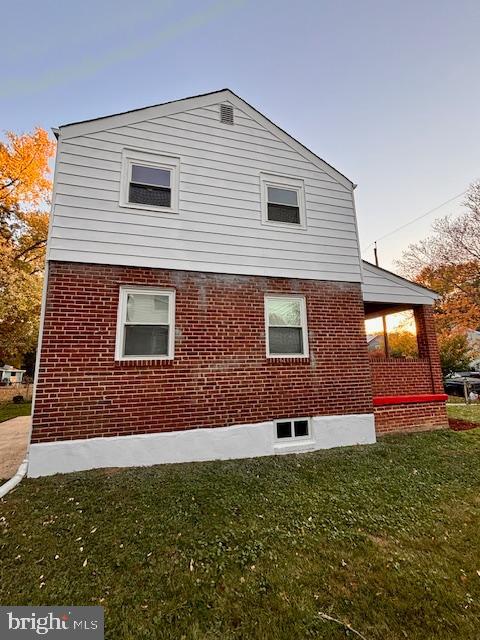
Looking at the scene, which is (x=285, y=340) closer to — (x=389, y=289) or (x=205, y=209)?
(x=205, y=209)

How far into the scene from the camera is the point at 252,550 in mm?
2969

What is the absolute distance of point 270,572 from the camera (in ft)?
8.77

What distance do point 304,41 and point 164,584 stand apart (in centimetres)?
1144

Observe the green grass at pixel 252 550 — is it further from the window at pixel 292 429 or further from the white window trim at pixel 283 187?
the white window trim at pixel 283 187

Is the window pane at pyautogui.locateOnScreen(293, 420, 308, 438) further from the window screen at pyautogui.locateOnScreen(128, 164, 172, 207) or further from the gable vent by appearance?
the gable vent

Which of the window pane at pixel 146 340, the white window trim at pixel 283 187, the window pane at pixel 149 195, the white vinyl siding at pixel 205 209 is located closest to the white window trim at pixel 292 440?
the window pane at pixel 146 340

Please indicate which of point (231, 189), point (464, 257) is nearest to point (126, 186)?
point (231, 189)

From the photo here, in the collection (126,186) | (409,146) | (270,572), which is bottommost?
(270,572)

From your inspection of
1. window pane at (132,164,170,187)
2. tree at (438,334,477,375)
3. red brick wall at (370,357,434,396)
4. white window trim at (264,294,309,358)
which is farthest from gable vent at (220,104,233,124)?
tree at (438,334,477,375)

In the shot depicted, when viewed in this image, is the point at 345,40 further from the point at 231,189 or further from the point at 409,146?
the point at 231,189

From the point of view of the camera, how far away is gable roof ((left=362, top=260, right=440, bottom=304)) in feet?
24.4

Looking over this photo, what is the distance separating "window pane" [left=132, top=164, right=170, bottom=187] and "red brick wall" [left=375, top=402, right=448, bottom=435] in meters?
6.82

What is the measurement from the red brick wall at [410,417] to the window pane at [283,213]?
15.7 ft

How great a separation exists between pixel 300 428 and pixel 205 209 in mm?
4909
